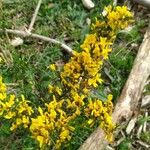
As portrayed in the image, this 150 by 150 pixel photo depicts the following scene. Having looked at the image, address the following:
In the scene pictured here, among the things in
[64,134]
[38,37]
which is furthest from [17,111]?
[38,37]

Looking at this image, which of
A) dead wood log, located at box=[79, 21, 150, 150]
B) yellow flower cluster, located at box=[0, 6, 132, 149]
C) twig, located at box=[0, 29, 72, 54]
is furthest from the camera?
twig, located at box=[0, 29, 72, 54]

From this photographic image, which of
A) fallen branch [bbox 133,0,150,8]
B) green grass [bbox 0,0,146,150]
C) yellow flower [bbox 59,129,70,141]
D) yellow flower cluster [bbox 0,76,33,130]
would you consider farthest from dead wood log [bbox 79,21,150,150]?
yellow flower cluster [bbox 0,76,33,130]

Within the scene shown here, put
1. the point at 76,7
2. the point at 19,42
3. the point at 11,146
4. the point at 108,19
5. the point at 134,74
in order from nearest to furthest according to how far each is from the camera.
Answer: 1. the point at 108,19
2. the point at 11,146
3. the point at 134,74
4. the point at 19,42
5. the point at 76,7

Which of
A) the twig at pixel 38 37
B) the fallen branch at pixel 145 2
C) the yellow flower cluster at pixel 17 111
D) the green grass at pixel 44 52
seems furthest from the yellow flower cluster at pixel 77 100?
the fallen branch at pixel 145 2

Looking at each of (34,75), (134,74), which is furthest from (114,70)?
(34,75)

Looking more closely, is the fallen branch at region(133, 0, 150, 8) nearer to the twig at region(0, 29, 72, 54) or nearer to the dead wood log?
the dead wood log

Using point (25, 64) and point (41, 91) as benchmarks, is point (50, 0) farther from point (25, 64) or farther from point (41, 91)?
point (41, 91)
